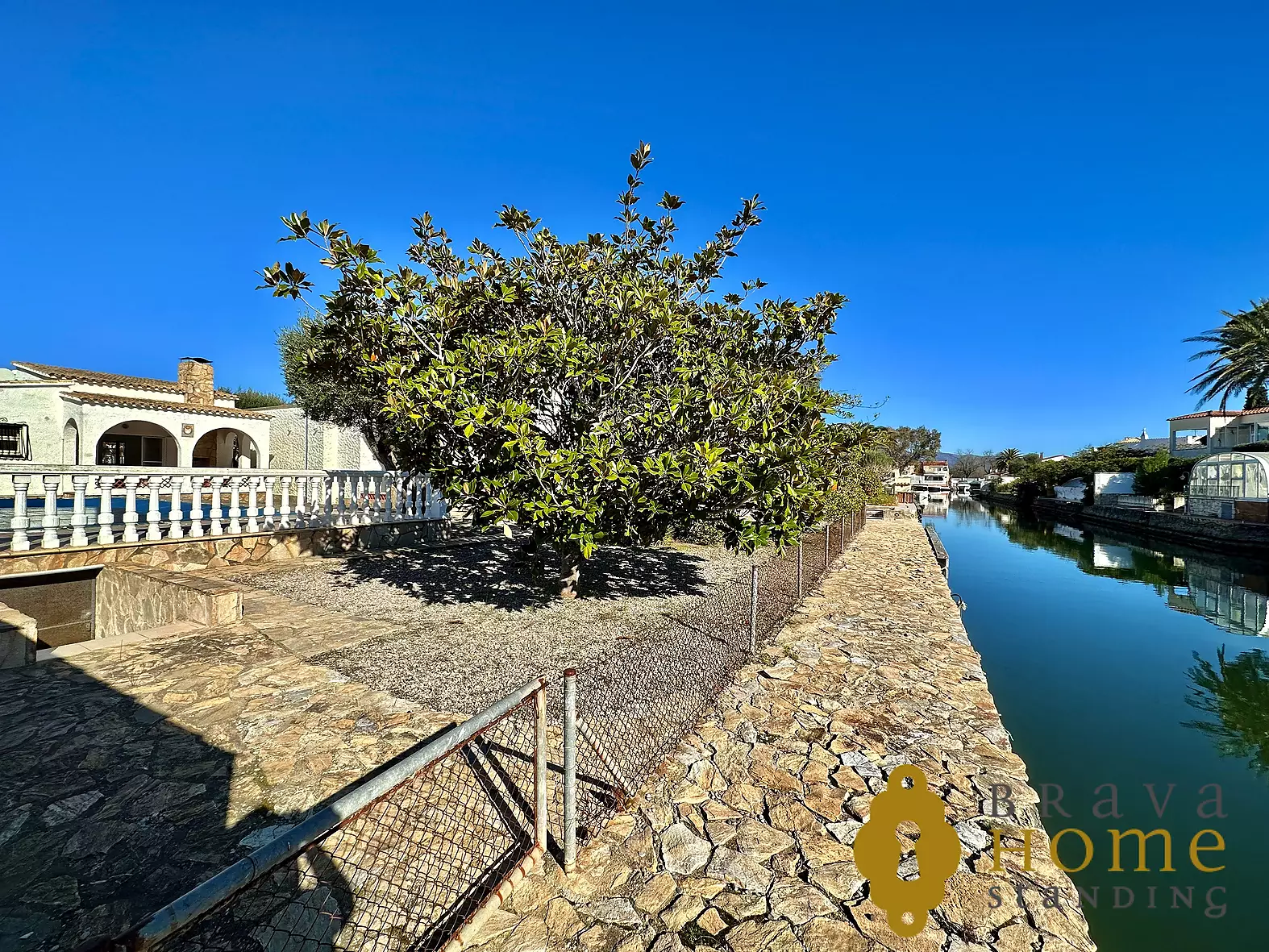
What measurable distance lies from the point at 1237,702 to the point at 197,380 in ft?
92.1

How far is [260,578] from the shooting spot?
7.59 meters

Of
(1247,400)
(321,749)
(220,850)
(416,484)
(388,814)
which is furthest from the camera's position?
(1247,400)

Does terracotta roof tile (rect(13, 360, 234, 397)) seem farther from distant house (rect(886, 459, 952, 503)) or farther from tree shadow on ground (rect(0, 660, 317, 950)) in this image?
distant house (rect(886, 459, 952, 503))

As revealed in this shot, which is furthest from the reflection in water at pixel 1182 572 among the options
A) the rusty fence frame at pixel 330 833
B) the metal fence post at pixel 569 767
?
the rusty fence frame at pixel 330 833

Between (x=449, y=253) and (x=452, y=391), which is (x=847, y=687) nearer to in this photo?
(x=452, y=391)

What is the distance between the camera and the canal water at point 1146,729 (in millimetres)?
3531

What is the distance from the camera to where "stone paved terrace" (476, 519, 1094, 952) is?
237 centimetres

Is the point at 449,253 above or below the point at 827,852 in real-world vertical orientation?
above

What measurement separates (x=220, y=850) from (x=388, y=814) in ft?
2.28

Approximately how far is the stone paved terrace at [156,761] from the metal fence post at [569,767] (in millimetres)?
1324

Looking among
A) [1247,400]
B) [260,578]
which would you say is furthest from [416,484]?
[1247,400]

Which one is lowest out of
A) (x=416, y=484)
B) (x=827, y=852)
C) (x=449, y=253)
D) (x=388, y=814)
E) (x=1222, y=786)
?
(x=1222, y=786)

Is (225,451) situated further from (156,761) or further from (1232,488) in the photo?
(1232,488)

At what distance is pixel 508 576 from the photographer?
8.38m
